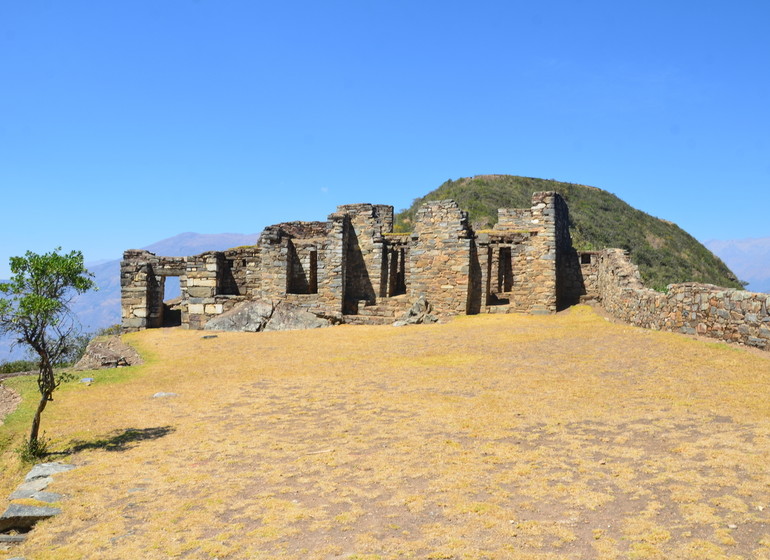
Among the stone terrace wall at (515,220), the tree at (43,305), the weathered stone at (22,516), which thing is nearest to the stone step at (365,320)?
the stone terrace wall at (515,220)

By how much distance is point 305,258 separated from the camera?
26.7 metres

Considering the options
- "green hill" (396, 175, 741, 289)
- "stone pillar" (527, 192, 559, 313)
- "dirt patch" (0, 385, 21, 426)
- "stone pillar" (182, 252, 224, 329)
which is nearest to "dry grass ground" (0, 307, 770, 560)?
"dirt patch" (0, 385, 21, 426)

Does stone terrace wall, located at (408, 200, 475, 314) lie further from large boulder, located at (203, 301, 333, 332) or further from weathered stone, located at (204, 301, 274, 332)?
weathered stone, located at (204, 301, 274, 332)

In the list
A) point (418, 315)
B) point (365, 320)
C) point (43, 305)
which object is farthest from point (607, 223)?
point (43, 305)

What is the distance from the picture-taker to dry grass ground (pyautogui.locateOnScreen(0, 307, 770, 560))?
17.5 ft

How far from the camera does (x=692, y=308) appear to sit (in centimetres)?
1524

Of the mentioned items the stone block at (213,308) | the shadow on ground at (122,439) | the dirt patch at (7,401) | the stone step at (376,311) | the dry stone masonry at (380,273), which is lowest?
the shadow on ground at (122,439)

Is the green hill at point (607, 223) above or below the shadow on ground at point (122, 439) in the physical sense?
above

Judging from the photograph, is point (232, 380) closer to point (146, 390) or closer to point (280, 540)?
point (146, 390)

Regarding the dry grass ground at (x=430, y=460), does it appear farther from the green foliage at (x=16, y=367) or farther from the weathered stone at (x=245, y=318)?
the green foliage at (x=16, y=367)

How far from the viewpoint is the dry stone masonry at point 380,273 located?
75.7ft

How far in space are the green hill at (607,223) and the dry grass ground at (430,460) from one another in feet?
118

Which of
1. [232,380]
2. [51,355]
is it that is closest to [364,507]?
[51,355]

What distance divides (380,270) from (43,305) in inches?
716
